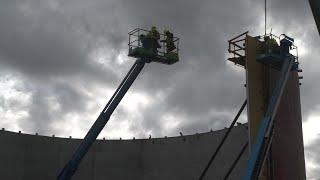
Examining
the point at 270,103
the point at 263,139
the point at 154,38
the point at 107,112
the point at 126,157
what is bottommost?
the point at 263,139

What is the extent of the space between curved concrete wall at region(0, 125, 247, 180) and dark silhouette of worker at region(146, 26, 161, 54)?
8.15 meters

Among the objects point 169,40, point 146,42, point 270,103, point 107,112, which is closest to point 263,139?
point 270,103

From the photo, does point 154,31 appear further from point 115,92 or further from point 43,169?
point 43,169

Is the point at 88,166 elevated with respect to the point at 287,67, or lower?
lower

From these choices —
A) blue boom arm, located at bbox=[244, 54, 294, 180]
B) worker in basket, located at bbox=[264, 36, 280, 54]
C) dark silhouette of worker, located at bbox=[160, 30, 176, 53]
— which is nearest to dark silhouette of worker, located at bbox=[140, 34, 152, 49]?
dark silhouette of worker, located at bbox=[160, 30, 176, 53]

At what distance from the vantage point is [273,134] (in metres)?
25.2

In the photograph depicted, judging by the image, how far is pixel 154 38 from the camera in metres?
32.3

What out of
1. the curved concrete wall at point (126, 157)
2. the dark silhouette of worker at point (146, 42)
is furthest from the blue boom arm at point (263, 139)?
the dark silhouette of worker at point (146, 42)

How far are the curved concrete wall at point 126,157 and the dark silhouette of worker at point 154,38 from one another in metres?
8.15

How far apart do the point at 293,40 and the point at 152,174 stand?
1773cm

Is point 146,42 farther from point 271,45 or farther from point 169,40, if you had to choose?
point 271,45

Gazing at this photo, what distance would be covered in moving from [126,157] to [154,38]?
13441 millimetres

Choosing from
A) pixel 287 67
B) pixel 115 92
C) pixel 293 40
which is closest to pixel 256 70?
pixel 287 67

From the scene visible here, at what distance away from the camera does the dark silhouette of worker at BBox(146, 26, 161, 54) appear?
32250mm
